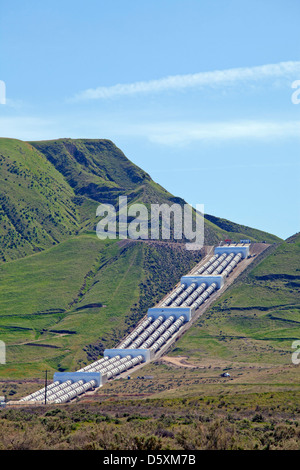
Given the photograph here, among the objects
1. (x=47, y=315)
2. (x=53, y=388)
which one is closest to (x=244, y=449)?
(x=53, y=388)

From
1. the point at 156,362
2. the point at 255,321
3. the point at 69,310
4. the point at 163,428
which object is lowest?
the point at 156,362

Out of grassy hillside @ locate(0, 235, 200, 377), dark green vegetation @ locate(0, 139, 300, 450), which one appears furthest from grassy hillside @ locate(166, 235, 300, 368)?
grassy hillside @ locate(0, 235, 200, 377)

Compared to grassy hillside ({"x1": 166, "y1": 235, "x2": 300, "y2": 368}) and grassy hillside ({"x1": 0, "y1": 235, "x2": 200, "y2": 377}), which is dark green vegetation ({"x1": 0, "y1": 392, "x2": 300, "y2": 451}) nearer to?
grassy hillside ({"x1": 166, "y1": 235, "x2": 300, "y2": 368})

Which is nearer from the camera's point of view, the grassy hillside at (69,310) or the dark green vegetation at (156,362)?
the dark green vegetation at (156,362)

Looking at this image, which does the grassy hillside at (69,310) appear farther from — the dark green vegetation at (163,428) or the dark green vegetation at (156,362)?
the dark green vegetation at (163,428)

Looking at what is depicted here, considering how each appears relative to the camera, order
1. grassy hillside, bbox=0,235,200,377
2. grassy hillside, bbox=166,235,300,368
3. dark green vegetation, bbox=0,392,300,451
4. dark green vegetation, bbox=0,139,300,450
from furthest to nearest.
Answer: grassy hillside, bbox=0,235,200,377
grassy hillside, bbox=166,235,300,368
dark green vegetation, bbox=0,139,300,450
dark green vegetation, bbox=0,392,300,451

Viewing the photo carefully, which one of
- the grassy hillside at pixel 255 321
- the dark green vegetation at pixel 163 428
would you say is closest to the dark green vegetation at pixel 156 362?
the dark green vegetation at pixel 163 428

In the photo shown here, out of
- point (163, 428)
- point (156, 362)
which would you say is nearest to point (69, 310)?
point (156, 362)

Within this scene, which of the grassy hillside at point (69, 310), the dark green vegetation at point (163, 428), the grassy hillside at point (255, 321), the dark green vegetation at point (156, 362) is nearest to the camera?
the dark green vegetation at point (163, 428)

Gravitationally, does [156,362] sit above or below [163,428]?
below

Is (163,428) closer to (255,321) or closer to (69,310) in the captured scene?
(255,321)

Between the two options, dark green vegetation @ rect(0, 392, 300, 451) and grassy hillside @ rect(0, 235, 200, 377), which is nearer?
dark green vegetation @ rect(0, 392, 300, 451)

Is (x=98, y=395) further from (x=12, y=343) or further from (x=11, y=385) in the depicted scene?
(x=12, y=343)
